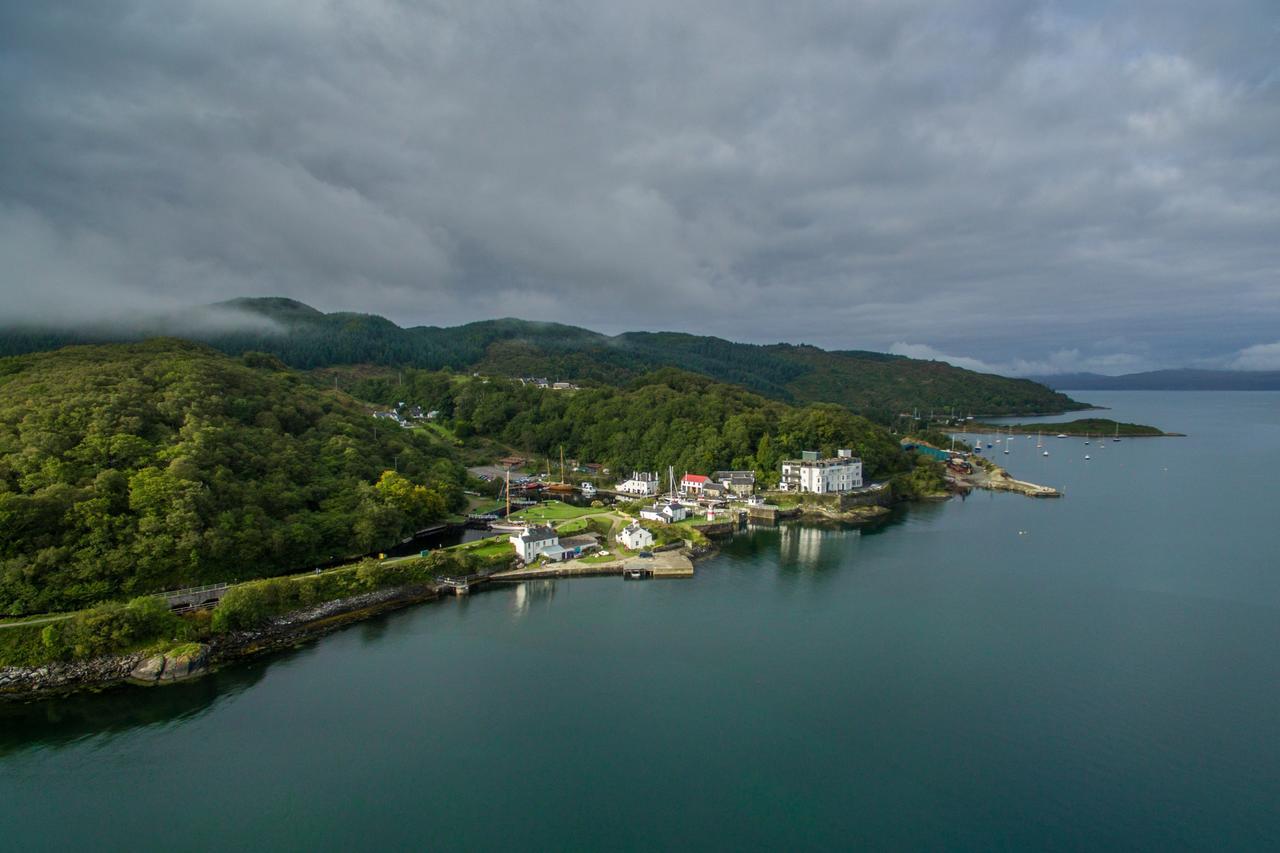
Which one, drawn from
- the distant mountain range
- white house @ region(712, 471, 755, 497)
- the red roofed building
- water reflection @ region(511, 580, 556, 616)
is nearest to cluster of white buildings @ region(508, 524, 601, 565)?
water reflection @ region(511, 580, 556, 616)

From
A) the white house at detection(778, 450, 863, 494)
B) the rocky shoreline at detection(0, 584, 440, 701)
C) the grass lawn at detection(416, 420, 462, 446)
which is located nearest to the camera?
the rocky shoreline at detection(0, 584, 440, 701)

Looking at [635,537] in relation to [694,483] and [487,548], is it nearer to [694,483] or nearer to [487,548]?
[487,548]

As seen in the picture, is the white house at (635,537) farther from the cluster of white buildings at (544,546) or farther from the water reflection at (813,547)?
the water reflection at (813,547)

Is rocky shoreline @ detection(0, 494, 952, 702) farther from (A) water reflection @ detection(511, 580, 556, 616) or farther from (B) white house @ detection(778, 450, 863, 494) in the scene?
(B) white house @ detection(778, 450, 863, 494)

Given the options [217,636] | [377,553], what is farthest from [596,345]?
[217,636]

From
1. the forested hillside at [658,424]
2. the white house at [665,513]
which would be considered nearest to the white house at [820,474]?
the forested hillside at [658,424]

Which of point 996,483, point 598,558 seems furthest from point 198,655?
point 996,483

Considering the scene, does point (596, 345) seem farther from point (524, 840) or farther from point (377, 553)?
point (524, 840)
